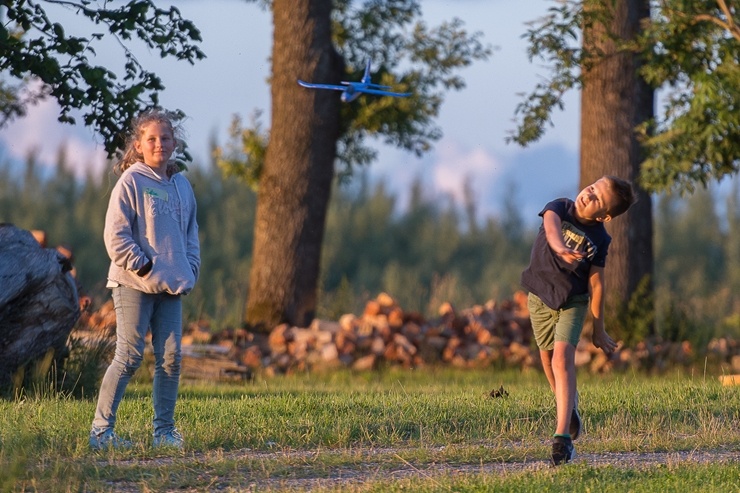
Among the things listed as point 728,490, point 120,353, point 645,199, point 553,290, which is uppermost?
point 645,199

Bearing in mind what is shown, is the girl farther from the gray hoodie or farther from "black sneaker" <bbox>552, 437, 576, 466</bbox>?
"black sneaker" <bbox>552, 437, 576, 466</bbox>

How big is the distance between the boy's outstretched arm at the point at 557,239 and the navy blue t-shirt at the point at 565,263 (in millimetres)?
46

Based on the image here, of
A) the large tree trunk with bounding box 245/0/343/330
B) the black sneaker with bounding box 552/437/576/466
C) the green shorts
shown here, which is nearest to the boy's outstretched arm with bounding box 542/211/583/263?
the green shorts

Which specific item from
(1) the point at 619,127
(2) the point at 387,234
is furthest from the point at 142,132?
(2) the point at 387,234

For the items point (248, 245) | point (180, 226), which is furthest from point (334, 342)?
point (248, 245)

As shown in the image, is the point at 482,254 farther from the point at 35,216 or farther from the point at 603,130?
the point at 603,130

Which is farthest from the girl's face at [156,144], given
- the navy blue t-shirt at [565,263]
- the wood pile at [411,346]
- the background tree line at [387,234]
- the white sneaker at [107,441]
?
the background tree line at [387,234]

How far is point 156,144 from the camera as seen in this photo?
24.5 feet

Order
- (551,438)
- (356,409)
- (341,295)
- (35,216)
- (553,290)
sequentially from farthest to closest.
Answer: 1. (35,216)
2. (341,295)
3. (356,409)
4. (551,438)
5. (553,290)

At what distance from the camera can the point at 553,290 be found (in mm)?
7316

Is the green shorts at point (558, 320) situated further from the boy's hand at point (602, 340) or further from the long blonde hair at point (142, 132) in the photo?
the long blonde hair at point (142, 132)

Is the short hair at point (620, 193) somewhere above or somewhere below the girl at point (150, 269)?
above

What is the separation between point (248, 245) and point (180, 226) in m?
26.8

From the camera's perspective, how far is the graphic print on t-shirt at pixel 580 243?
7254 millimetres
